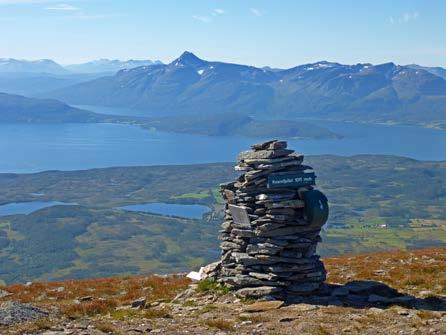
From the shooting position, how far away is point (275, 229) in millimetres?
22219

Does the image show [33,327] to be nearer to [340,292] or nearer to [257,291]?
[257,291]

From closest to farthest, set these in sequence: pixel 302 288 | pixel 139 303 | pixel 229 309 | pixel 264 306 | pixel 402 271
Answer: pixel 264 306, pixel 229 309, pixel 139 303, pixel 302 288, pixel 402 271

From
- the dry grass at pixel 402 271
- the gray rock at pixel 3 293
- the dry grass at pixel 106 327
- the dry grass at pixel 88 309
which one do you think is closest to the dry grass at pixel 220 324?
the dry grass at pixel 106 327

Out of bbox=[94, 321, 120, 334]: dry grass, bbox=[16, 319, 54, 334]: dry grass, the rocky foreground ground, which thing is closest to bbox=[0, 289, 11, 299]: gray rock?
the rocky foreground ground

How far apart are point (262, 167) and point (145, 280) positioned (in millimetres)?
9869

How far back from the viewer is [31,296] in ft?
83.0

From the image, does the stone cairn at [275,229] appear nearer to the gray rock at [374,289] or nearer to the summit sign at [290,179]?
the summit sign at [290,179]

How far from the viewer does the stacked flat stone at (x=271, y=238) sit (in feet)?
71.7

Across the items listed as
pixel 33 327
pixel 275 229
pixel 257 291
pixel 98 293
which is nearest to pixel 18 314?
pixel 33 327

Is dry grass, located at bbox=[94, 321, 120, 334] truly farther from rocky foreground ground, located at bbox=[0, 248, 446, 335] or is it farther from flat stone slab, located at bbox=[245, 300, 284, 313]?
flat stone slab, located at bbox=[245, 300, 284, 313]

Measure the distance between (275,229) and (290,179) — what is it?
1.80 meters

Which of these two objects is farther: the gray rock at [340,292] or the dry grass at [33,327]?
the gray rock at [340,292]

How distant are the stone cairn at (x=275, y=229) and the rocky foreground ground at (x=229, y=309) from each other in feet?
2.48

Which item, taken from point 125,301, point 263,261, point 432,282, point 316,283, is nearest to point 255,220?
point 263,261
